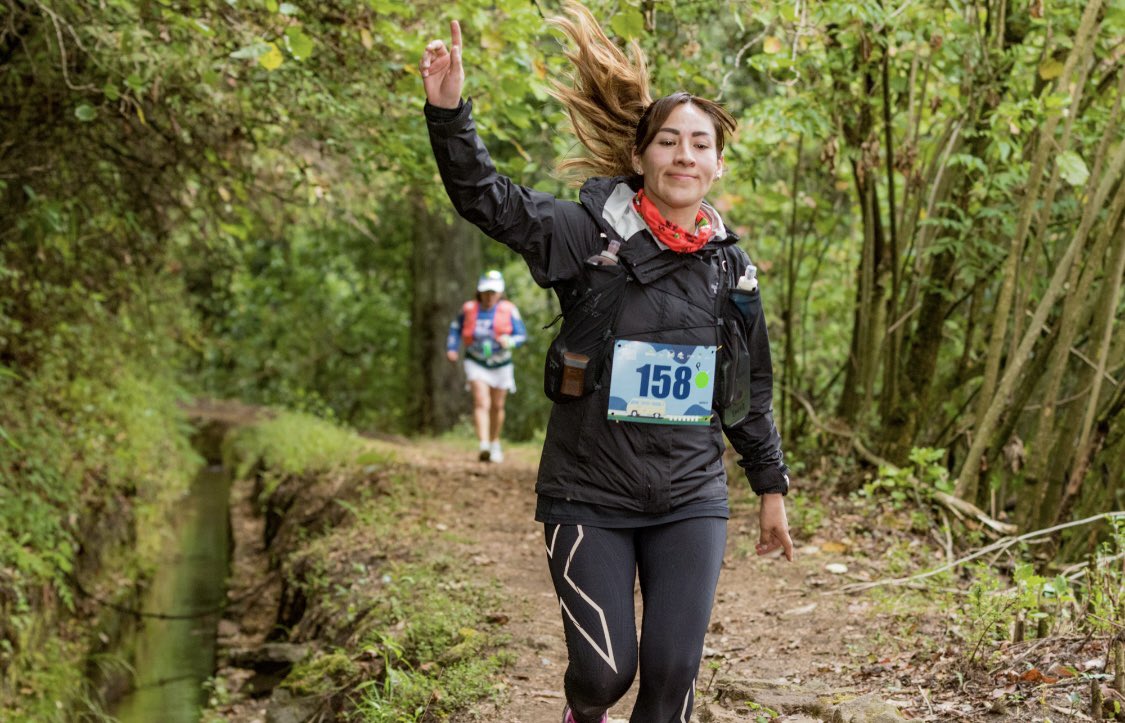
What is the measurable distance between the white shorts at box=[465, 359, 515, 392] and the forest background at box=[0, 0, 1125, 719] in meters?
1.95

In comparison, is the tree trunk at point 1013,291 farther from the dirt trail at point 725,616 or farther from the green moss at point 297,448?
the green moss at point 297,448

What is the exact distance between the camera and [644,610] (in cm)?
336

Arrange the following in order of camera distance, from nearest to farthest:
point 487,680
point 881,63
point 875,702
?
point 875,702 < point 487,680 < point 881,63

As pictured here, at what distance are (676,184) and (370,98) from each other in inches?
173

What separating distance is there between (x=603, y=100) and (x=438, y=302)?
13.2m

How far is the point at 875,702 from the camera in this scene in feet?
13.7

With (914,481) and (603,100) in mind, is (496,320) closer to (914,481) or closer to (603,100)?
(914,481)

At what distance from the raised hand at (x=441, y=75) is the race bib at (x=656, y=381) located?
84cm

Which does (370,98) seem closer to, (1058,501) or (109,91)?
(109,91)

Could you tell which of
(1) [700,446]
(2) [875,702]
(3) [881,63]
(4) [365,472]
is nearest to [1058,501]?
(3) [881,63]

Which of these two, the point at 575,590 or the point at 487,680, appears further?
the point at 487,680

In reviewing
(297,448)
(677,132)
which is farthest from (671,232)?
(297,448)

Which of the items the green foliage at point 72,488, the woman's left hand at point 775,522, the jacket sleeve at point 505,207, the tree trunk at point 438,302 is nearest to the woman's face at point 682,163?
the jacket sleeve at point 505,207

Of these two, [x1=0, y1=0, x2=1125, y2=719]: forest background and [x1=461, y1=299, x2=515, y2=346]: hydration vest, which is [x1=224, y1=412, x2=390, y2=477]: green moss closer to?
[x1=461, y1=299, x2=515, y2=346]: hydration vest
